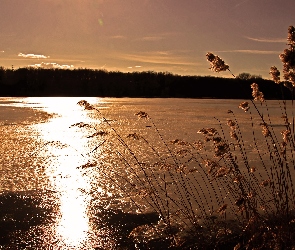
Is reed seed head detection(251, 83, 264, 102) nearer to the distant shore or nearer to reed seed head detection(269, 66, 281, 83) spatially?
reed seed head detection(269, 66, 281, 83)

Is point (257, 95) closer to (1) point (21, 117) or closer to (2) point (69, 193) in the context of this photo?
(2) point (69, 193)

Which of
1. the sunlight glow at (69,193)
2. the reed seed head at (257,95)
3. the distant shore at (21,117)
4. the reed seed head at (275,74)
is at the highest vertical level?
the reed seed head at (275,74)

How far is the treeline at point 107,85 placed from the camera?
71.9m

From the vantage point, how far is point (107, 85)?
82.7 metres

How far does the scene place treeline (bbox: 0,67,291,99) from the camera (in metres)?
71.9

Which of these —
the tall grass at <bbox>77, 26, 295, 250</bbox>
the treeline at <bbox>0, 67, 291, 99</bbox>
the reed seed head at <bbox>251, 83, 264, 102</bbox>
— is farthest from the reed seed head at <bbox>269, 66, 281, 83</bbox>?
the treeline at <bbox>0, 67, 291, 99</bbox>

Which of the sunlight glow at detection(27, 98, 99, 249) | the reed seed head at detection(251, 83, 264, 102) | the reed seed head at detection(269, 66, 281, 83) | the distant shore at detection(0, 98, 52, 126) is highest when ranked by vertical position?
the reed seed head at detection(269, 66, 281, 83)

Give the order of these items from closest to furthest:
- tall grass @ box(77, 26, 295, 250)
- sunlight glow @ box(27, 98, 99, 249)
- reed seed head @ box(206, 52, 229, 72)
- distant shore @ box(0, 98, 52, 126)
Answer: reed seed head @ box(206, 52, 229, 72)
tall grass @ box(77, 26, 295, 250)
sunlight glow @ box(27, 98, 99, 249)
distant shore @ box(0, 98, 52, 126)

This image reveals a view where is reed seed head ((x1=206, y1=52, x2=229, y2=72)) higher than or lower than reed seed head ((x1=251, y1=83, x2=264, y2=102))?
higher

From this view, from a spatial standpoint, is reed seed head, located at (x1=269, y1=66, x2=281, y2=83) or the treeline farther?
the treeline

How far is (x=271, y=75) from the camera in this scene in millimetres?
3141

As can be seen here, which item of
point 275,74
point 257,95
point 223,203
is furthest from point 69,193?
point 275,74

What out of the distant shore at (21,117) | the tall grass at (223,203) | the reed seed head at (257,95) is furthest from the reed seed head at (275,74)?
the distant shore at (21,117)

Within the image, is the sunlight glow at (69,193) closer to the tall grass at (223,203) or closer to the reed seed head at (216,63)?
the tall grass at (223,203)
